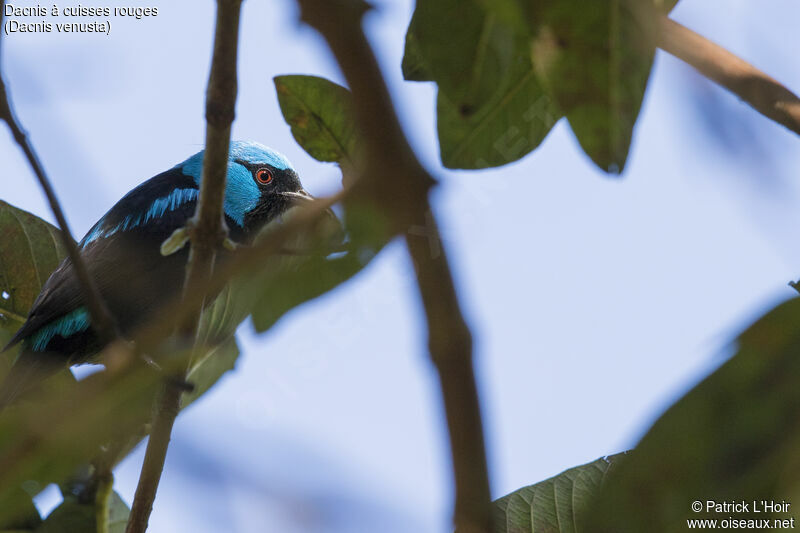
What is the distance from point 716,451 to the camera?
104 centimetres

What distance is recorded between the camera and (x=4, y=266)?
3777mm

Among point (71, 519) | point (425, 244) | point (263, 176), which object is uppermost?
point (425, 244)

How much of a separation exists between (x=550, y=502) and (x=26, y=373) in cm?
281

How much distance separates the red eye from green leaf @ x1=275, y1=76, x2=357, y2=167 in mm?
3715

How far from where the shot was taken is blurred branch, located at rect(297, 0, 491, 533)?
85 centimetres

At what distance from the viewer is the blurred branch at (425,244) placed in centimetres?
85

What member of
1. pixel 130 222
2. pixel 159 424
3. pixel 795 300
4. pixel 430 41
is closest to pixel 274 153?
pixel 130 222

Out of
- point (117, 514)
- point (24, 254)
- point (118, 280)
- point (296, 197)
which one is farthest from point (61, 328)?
point (296, 197)

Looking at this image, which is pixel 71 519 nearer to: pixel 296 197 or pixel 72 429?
pixel 72 429

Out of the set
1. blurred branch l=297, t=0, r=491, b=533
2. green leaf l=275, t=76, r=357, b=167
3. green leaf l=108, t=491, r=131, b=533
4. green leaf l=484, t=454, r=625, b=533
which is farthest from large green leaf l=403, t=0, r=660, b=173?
→ green leaf l=108, t=491, r=131, b=533

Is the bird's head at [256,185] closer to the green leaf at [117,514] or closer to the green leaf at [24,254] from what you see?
the green leaf at [24,254]

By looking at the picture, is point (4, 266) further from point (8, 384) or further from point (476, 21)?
point (476, 21)

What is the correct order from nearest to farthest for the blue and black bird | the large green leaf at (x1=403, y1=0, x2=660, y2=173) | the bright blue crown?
the large green leaf at (x1=403, y1=0, x2=660, y2=173), the blue and black bird, the bright blue crown

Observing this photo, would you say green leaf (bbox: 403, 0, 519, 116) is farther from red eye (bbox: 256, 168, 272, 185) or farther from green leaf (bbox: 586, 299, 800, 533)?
red eye (bbox: 256, 168, 272, 185)
